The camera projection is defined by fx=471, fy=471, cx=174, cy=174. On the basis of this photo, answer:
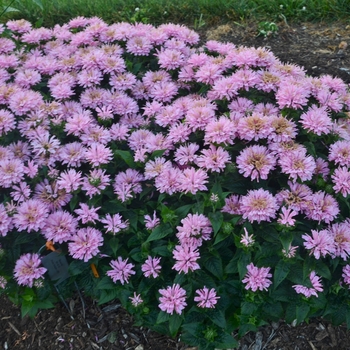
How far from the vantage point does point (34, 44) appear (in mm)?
3307

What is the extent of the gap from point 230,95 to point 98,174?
828 mm

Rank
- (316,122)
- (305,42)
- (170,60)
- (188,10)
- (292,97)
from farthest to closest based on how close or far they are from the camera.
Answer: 1. (188,10)
2. (305,42)
3. (170,60)
4. (292,97)
5. (316,122)

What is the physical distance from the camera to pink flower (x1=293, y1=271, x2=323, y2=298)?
2.07 meters

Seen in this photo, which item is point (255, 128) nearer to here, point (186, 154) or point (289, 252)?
point (186, 154)

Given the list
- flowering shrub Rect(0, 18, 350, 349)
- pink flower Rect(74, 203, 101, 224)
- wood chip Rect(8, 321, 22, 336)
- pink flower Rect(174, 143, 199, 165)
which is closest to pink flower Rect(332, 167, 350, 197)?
flowering shrub Rect(0, 18, 350, 349)

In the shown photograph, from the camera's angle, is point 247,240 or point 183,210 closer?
point 247,240

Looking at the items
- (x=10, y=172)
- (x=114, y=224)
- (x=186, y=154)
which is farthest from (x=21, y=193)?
(x=186, y=154)

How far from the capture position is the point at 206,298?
213 cm

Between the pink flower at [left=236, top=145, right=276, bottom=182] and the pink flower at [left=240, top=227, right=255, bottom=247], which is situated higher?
the pink flower at [left=236, top=145, right=276, bottom=182]

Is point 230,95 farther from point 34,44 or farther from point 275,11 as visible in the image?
point 275,11

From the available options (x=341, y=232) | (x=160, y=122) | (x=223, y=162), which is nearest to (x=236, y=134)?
(x=223, y=162)

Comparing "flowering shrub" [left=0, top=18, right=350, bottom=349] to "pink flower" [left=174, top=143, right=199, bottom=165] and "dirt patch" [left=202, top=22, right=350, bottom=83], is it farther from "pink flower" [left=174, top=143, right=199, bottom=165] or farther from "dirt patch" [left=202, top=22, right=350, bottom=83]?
"dirt patch" [left=202, top=22, right=350, bottom=83]

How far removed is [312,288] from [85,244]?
3.42 feet

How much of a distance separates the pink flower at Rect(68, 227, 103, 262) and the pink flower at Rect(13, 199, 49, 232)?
172mm
